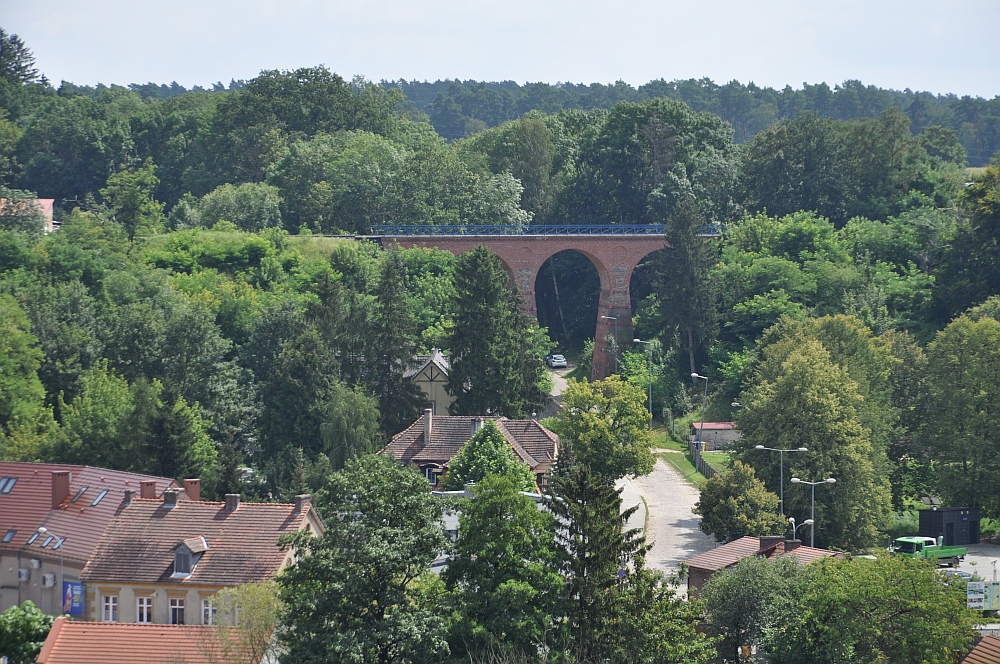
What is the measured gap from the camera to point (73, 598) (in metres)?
55.0

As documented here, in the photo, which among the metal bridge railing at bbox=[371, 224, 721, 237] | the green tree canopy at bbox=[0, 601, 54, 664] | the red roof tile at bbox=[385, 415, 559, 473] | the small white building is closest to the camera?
the green tree canopy at bbox=[0, 601, 54, 664]

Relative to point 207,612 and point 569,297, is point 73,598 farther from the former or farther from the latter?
point 569,297

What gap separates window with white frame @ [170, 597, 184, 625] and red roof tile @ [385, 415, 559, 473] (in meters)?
18.6

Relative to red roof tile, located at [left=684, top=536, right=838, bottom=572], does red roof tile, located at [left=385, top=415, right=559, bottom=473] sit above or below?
above

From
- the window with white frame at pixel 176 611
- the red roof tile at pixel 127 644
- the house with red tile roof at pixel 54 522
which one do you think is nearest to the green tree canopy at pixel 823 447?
the house with red tile roof at pixel 54 522

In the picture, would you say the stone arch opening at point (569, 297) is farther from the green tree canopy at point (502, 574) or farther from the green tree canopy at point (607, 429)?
the green tree canopy at point (502, 574)

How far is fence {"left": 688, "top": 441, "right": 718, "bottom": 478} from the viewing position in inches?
3100

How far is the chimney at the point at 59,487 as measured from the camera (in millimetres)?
59375

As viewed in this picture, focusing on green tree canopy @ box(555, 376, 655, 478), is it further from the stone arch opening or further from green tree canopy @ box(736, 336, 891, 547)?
the stone arch opening

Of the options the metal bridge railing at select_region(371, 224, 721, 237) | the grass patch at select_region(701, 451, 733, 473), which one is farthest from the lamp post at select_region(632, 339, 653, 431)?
the metal bridge railing at select_region(371, 224, 721, 237)

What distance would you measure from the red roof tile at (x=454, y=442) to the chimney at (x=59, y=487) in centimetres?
1580

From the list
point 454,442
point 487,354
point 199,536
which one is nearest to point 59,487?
point 199,536

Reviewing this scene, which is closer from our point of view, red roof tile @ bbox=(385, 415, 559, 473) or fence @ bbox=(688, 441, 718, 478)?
red roof tile @ bbox=(385, 415, 559, 473)

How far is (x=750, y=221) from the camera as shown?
10700 cm
